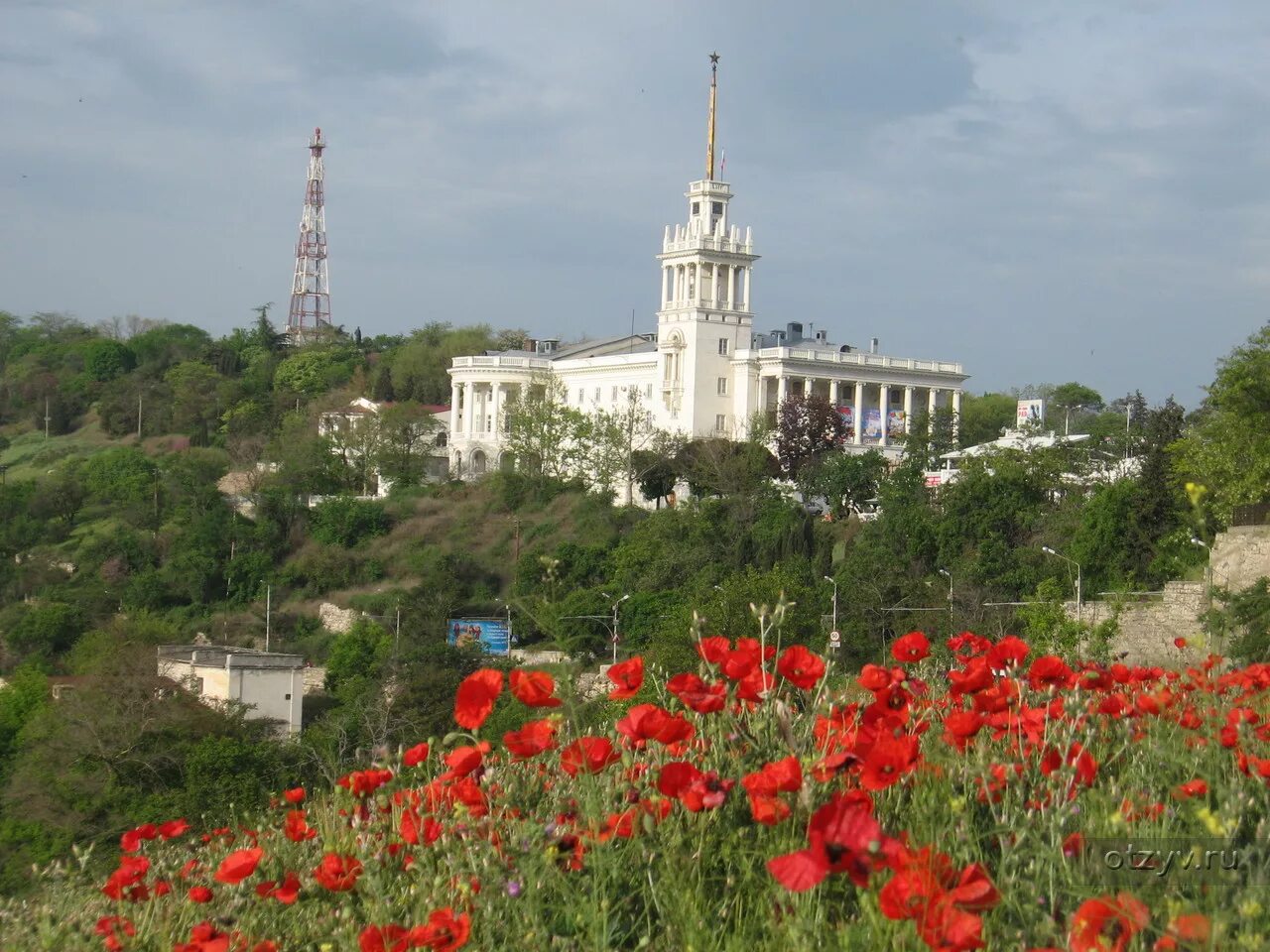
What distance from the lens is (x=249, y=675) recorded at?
139ft

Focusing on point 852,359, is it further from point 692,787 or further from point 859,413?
point 692,787

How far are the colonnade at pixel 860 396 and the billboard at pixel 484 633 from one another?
2615 centimetres

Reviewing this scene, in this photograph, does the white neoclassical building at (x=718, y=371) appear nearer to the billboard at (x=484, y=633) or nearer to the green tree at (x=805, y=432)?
the green tree at (x=805, y=432)

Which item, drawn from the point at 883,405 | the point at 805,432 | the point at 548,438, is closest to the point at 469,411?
the point at 548,438

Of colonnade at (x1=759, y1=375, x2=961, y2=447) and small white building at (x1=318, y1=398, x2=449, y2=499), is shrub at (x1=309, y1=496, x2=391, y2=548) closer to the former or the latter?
small white building at (x1=318, y1=398, x2=449, y2=499)

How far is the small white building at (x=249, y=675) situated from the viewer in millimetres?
41656

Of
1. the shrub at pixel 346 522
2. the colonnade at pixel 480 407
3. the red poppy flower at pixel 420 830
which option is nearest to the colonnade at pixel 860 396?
the colonnade at pixel 480 407

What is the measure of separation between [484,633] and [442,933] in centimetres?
4847

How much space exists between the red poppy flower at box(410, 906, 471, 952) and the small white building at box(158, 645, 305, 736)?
121 feet

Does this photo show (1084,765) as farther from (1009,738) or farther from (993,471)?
(993,471)

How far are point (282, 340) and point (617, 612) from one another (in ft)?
258

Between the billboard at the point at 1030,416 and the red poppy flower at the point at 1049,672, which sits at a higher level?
the billboard at the point at 1030,416

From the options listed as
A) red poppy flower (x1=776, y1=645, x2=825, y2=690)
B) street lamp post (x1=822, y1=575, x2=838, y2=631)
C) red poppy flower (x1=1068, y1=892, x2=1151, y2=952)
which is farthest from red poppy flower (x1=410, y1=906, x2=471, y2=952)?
street lamp post (x1=822, y1=575, x2=838, y2=631)

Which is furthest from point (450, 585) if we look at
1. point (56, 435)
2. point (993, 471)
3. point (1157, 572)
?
point (56, 435)
